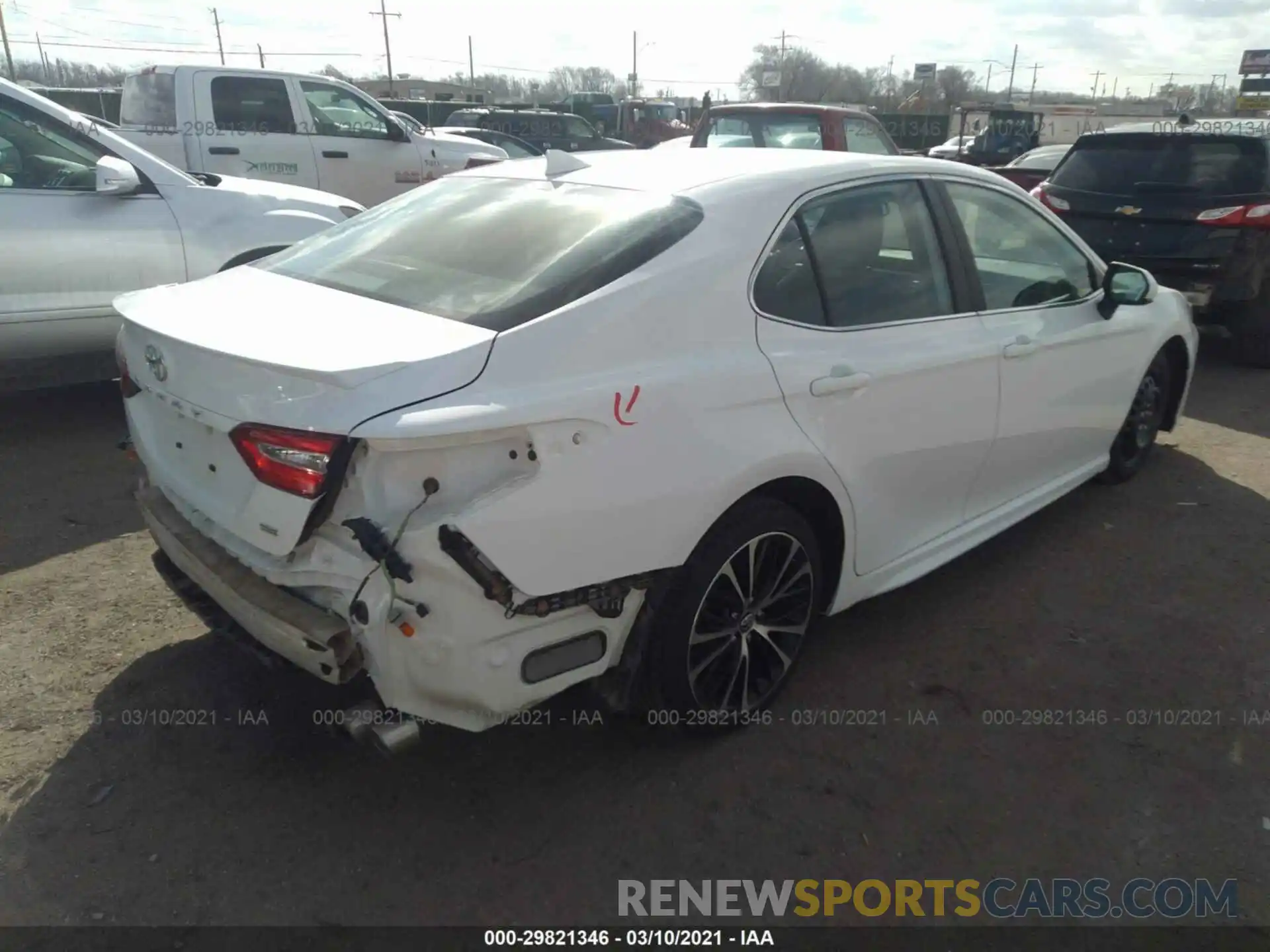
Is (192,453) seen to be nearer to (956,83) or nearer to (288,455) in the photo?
(288,455)

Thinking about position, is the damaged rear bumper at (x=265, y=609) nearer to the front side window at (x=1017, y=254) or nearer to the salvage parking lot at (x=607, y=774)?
the salvage parking lot at (x=607, y=774)

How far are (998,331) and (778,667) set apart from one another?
1.52 m

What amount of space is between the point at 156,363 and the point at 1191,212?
733cm

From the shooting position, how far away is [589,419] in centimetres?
227

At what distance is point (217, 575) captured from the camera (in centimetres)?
251

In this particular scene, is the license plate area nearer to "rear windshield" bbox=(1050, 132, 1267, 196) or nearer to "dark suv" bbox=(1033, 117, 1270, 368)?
"dark suv" bbox=(1033, 117, 1270, 368)

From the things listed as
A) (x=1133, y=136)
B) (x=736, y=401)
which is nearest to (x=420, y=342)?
(x=736, y=401)

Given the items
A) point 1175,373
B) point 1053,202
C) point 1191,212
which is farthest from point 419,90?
point 1175,373

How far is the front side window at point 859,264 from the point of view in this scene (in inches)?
113

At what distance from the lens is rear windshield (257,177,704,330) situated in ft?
8.17

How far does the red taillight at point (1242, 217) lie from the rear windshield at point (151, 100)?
930cm

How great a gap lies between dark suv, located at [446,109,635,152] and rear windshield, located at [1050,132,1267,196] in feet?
52.9

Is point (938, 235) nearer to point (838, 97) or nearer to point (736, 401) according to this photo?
point (736, 401)

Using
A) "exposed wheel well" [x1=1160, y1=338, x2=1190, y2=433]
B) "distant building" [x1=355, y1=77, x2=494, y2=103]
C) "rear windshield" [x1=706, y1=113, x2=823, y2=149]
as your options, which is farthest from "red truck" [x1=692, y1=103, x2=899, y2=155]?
"distant building" [x1=355, y1=77, x2=494, y2=103]
